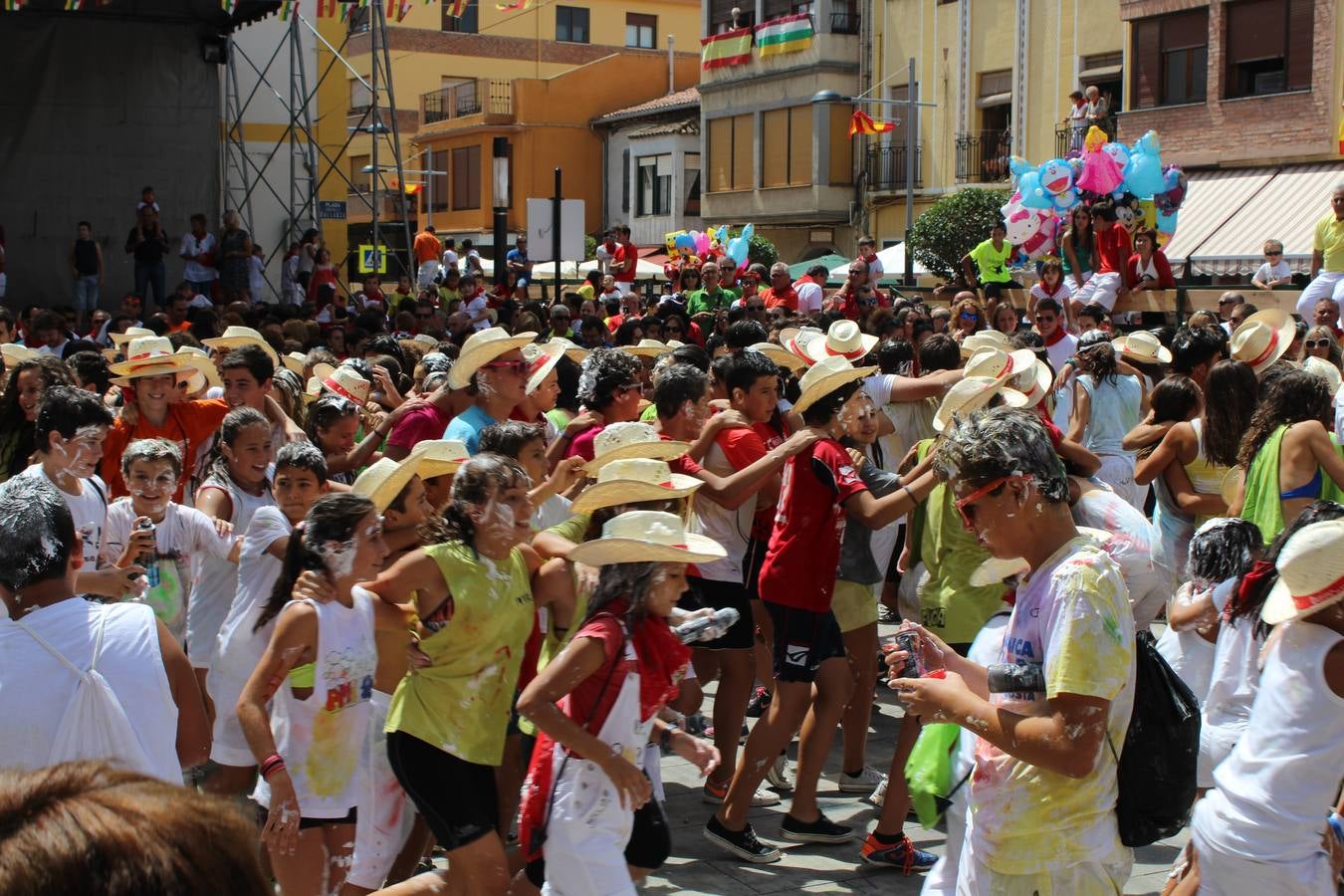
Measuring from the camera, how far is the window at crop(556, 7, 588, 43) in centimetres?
5578

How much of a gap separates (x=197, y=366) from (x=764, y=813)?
333 cm

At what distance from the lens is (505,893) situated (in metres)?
4.30

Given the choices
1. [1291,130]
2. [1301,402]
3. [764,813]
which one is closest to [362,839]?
[764,813]

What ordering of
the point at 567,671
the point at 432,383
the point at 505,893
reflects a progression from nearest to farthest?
the point at 567,671
the point at 505,893
the point at 432,383

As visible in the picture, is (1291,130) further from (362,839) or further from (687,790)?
(362,839)

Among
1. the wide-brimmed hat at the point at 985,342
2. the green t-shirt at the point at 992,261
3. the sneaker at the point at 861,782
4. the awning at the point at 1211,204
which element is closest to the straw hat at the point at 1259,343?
the wide-brimmed hat at the point at 985,342

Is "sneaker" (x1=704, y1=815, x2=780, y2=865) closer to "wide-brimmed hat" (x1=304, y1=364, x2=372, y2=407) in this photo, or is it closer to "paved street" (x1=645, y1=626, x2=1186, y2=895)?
"paved street" (x1=645, y1=626, x2=1186, y2=895)

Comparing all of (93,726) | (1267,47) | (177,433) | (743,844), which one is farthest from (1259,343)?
(1267,47)

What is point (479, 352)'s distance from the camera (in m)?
6.34

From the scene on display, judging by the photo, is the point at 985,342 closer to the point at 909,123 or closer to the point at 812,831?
the point at 812,831

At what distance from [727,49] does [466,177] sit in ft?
48.4

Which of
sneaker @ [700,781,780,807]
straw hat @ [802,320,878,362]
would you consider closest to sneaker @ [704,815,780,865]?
sneaker @ [700,781,780,807]

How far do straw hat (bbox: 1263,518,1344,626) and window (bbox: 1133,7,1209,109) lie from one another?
27710 millimetres

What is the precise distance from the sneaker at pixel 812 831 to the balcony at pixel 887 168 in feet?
106
